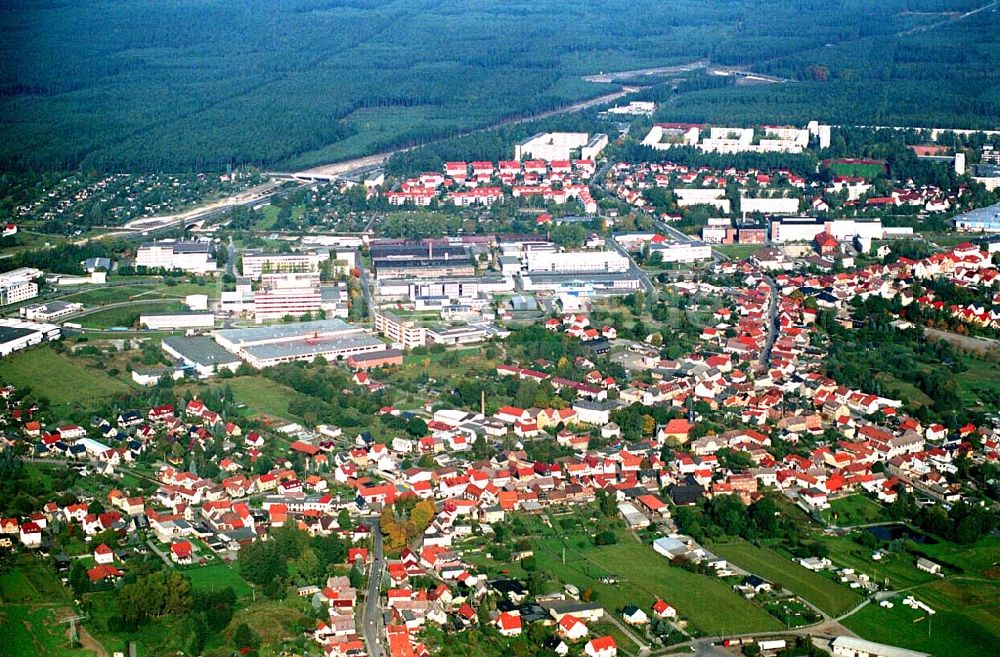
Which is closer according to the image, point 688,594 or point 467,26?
point 688,594

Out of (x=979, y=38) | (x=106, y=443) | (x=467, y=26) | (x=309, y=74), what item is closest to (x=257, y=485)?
(x=106, y=443)

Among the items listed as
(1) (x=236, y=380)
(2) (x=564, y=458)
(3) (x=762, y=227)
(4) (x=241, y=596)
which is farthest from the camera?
(3) (x=762, y=227)

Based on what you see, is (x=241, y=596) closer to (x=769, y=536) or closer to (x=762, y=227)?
(x=769, y=536)

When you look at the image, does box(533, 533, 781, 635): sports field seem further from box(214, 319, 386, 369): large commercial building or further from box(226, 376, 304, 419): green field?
box(214, 319, 386, 369): large commercial building

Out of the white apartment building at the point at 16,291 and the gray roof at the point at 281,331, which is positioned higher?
the white apartment building at the point at 16,291

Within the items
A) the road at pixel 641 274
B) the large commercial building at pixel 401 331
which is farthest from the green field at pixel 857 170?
the large commercial building at pixel 401 331

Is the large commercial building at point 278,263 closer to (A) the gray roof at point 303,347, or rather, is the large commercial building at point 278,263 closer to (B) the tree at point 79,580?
(A) the gray roof at point 303,347

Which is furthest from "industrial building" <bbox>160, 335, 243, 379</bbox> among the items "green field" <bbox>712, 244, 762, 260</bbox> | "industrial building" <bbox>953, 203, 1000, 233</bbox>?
"industrial building" <bbox>953, 203, 1000, 233</bbox>
